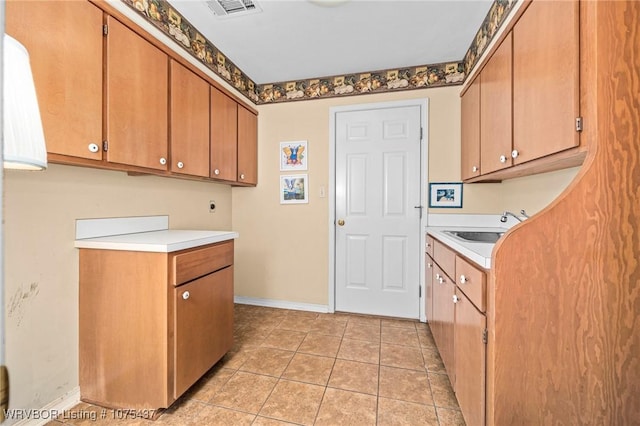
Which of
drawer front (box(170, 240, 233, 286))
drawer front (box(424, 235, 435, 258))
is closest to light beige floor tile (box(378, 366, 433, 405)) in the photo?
drawer front (box(424, 235, 435, 258))

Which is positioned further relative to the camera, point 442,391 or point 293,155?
point 293,155

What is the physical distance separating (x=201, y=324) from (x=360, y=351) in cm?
120

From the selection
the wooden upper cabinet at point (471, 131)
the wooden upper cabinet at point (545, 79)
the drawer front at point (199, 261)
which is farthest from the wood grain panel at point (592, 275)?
the drawer front at point (199, 261)

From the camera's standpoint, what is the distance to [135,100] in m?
1.51

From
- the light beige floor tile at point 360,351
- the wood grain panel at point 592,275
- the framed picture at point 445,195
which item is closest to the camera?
the wood grain panel at point 592,275

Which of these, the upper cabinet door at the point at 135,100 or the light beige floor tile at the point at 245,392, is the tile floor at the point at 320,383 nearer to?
the light beige floor tile at the point at 245,392

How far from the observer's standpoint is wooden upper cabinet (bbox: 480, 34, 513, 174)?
1.46m

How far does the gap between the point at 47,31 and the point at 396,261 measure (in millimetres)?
2765

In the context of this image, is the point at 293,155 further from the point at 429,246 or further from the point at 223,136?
the point at 429,246

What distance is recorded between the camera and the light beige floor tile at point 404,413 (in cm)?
139

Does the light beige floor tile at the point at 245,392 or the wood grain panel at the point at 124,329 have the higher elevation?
the wood grain panel at the point at 124,329

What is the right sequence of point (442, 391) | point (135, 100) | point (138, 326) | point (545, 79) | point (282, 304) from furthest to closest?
1. point (282, 304)
2. point (442, 391)
3. point (135, 100)
4. point (138, 326)
5. point (545, 79)

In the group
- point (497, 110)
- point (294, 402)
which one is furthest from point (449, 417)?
point (497, 110)

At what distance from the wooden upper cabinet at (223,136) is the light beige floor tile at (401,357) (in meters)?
1.96
